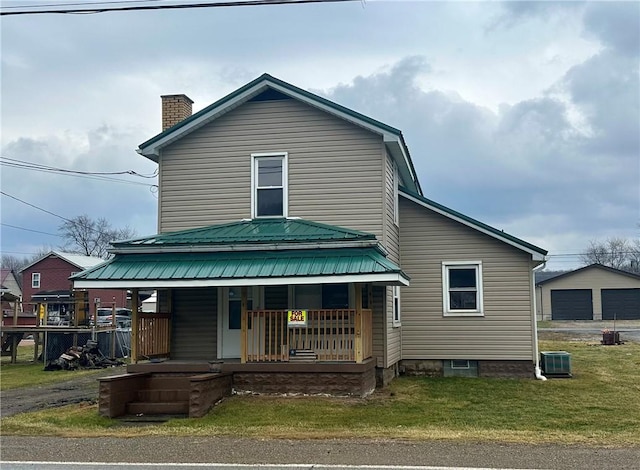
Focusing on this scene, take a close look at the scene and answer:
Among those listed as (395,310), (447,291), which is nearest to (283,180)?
(395,310)

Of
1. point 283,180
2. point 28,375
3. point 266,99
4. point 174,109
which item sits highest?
point 174,109

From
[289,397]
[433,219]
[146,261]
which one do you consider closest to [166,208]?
[146,261]

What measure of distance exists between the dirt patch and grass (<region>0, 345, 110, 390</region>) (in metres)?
0.85

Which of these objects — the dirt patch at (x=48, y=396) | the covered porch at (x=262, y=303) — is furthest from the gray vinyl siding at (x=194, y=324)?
the dirt patch at (x=48, y=396)

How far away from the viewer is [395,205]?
17500 mm

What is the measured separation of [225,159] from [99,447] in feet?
27.0

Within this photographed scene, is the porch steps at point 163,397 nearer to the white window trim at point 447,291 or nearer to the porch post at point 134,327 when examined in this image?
the porch post at point 134,327

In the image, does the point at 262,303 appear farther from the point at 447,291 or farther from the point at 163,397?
the point at 447,291

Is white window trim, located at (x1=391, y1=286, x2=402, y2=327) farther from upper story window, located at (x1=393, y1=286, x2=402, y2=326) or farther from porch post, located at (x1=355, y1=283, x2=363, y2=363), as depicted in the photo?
porch post, located at (x1=355, y1=283, x2=363, y2=363)

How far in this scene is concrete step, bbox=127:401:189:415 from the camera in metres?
12.2

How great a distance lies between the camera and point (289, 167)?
620 inches

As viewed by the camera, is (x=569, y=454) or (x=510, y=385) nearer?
(x=569, y=454)

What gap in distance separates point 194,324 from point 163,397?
10.3 ft

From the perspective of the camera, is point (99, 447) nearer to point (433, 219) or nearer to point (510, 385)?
point (510, 385)
